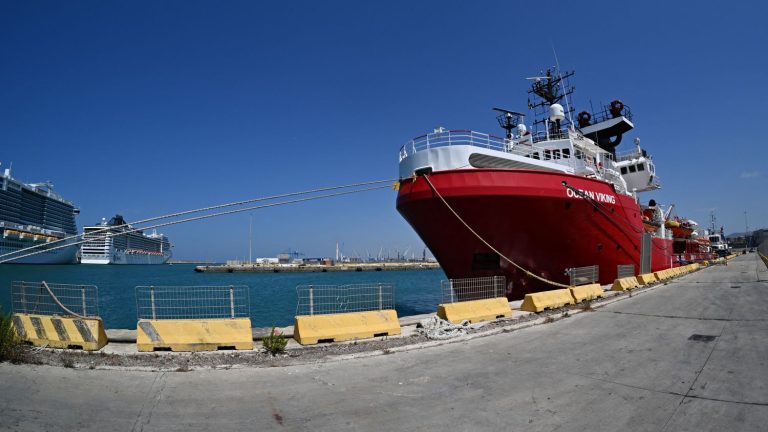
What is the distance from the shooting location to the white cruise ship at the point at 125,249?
98.2 metres

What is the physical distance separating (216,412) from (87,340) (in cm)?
442

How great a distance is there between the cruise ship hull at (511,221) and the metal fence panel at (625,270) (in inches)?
124

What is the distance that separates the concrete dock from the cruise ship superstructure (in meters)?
75.6

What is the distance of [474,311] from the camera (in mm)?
9703

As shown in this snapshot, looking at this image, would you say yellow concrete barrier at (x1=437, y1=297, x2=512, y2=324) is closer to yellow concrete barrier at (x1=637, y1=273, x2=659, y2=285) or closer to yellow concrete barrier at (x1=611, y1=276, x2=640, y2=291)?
yellow concrete barrier at (x1=611, y1=276, x2=640, y2=291)

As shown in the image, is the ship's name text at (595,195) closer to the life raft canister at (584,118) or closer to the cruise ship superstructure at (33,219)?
the life raft canister at (584,118)

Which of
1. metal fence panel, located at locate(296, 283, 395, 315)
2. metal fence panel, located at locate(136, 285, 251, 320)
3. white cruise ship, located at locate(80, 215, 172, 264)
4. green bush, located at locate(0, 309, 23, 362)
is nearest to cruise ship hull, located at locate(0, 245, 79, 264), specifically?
white cruise ship, located at locate(80, 215, 172, 264)

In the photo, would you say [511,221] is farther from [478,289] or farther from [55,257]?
[55,257]

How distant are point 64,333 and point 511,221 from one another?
1132 centimetres

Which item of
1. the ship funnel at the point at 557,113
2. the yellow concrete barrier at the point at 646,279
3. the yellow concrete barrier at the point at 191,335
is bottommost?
the yellow concrete barrier at the point at 646,279

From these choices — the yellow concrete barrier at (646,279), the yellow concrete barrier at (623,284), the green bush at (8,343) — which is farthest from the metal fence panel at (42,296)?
the yellow concrete barrier at (646,279)

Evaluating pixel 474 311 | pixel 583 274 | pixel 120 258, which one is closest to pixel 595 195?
pixel 583 274

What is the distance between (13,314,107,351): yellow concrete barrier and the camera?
A: 6930mm

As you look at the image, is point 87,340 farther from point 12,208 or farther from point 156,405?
point 12,208
